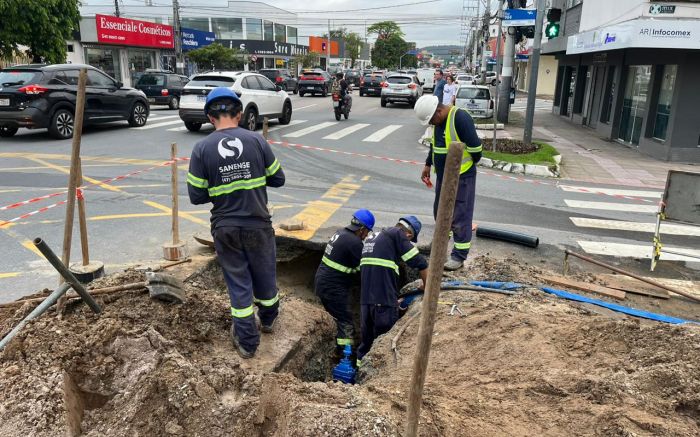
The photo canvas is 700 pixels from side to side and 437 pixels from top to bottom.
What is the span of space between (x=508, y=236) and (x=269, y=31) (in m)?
65.7

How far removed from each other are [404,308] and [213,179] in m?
2.65

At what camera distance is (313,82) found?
33.9 m

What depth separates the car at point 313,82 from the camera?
3394cm

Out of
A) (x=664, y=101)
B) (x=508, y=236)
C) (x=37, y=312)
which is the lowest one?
(x=508, y=236)

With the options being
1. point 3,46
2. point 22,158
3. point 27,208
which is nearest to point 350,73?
point 3,46

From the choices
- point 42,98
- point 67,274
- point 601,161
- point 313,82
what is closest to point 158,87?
point 42,98

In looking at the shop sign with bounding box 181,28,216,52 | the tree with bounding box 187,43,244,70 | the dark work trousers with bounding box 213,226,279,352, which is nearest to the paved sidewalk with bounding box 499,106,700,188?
the dark work trousers with bounding box 213,226,279,352

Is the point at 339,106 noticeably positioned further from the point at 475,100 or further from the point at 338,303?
the point at 338,303

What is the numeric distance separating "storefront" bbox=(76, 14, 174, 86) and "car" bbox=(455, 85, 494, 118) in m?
21.0

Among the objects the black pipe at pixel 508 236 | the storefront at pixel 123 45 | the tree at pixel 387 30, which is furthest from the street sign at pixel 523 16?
the tree at pixel 387 30

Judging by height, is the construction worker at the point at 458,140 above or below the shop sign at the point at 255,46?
below

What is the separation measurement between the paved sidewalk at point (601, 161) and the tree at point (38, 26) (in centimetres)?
1831

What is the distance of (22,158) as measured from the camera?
11453 millimetres

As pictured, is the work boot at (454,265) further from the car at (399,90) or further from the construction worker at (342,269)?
the car at (399,90)
